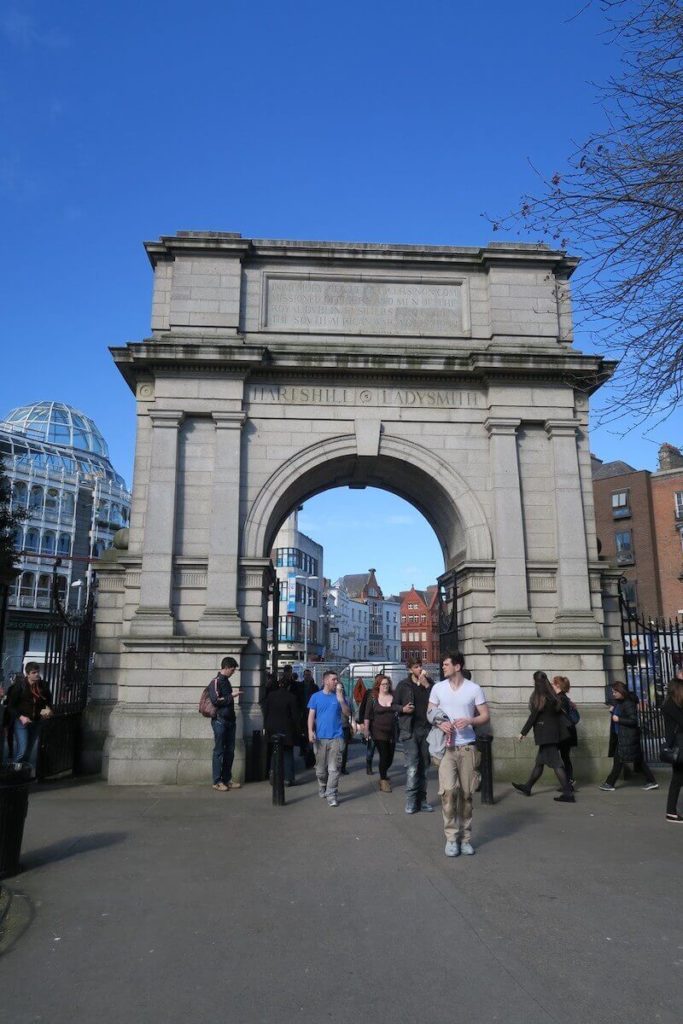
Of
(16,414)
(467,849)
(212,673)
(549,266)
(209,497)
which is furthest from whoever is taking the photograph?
(16,414)

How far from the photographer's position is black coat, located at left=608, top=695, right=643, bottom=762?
37.6 ft

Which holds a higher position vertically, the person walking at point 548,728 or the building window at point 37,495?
the building window at point 37,495

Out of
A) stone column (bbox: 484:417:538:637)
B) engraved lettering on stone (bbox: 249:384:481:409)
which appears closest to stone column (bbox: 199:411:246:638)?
engraved lettering on stone (bbox: 249:384:481:409)

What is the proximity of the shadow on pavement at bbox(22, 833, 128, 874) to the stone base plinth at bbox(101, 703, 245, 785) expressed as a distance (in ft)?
11.3

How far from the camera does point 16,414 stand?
217 feet

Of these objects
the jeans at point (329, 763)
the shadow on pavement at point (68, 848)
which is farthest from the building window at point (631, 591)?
the shadow on pavement at point (68, 848)

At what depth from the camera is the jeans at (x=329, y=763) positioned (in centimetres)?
1040

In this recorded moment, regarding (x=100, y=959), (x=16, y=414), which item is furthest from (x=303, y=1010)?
(x=16, y=414)

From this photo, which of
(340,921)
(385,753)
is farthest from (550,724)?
(340,921)

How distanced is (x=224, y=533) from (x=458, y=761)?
6.82 metres

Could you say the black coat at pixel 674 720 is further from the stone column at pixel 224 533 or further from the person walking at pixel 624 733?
the stone column at pixel 224 533

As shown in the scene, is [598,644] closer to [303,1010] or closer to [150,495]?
[150,495]

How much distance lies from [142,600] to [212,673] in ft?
5.73

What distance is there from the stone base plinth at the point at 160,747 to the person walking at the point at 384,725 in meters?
2.30
